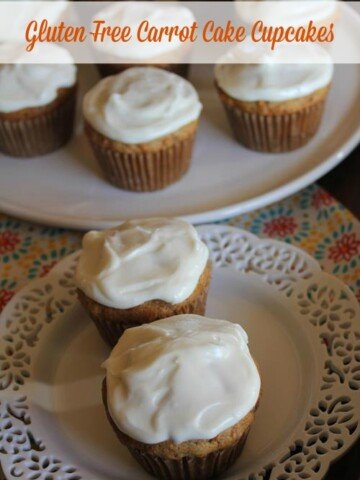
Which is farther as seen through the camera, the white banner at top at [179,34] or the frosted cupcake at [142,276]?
the white banner at top at [179,34]

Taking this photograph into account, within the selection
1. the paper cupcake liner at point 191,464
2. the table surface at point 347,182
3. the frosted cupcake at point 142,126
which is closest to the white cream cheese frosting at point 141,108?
the frosted cupcake at point 142,126

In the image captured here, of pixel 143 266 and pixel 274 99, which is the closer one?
pixel 143 266

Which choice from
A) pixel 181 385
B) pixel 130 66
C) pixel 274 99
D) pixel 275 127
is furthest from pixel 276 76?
pixel 181 385

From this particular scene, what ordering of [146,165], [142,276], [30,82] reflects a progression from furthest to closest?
1. [30,82]
2. [146,165]
3. [142,276]

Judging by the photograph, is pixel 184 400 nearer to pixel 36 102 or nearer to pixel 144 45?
pixel 36 102

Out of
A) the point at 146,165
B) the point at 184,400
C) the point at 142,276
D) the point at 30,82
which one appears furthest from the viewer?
the point at 30,82

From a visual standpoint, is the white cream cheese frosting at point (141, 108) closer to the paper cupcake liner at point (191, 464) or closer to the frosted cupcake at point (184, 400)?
the frosted cupcake at point (184, 400)

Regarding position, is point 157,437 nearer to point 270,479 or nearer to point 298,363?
point 270,479
